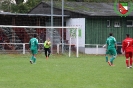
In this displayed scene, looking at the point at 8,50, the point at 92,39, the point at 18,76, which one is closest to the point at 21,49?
the point at 8,50

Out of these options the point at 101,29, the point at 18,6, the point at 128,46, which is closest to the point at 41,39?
the point at 101,29

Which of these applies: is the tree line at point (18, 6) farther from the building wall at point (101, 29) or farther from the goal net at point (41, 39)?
the building wall at point (101, 29)

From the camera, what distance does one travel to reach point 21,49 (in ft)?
131

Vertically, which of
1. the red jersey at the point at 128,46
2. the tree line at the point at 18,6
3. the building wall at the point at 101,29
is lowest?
the red jersey at the point at 128,46

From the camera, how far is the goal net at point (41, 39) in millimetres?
39775

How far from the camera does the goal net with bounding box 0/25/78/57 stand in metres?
39.8

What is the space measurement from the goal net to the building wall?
238 cm

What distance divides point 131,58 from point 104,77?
6.36 metres

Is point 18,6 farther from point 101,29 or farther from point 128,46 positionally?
point 128,46

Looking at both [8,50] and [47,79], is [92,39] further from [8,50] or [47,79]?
[47,79]

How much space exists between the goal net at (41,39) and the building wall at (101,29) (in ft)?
7.79

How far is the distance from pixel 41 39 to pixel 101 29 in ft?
21.3

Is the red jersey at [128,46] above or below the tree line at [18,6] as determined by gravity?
below

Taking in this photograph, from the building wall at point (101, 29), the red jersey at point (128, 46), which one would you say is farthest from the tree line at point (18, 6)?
the red jersey at point (128, 46)
